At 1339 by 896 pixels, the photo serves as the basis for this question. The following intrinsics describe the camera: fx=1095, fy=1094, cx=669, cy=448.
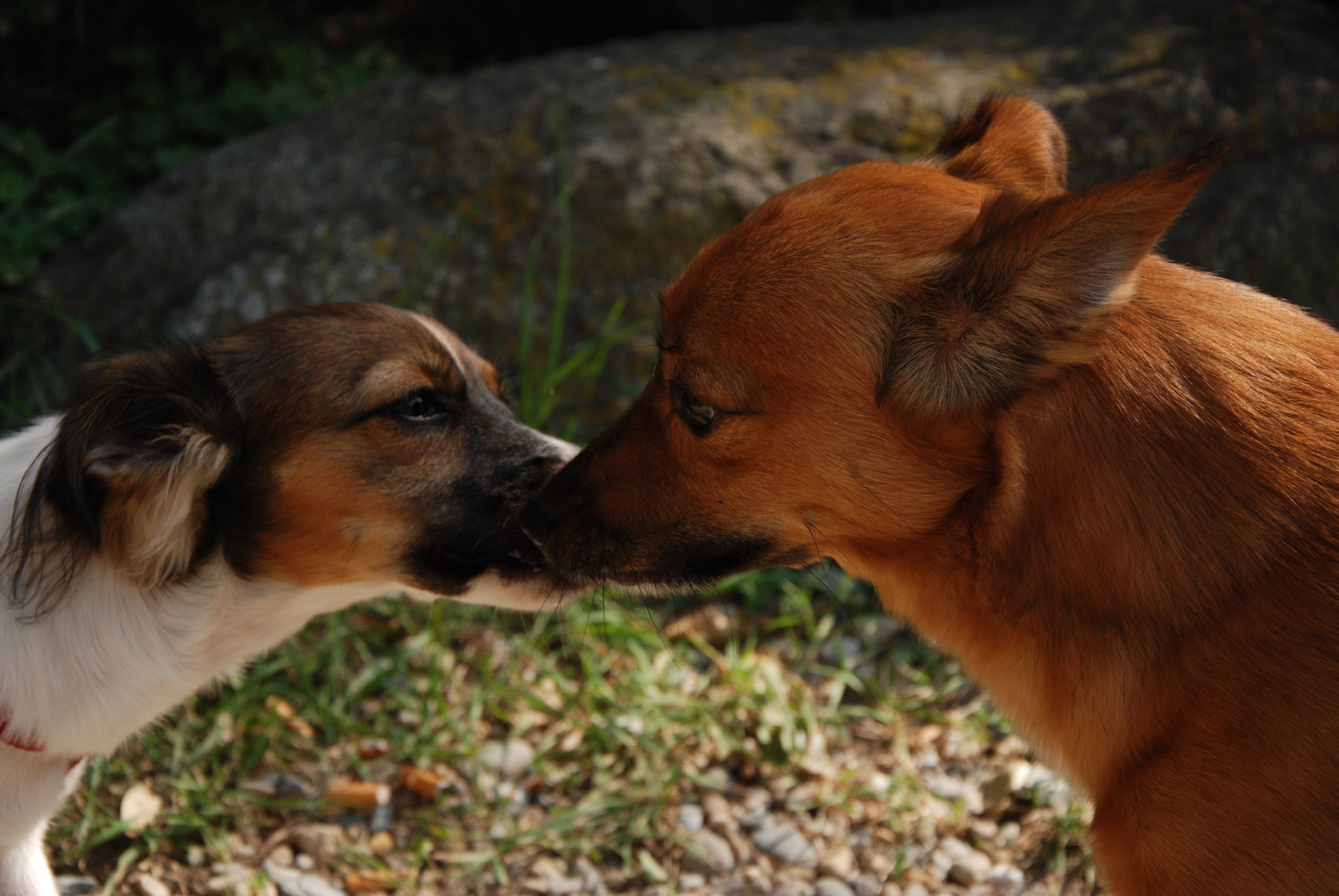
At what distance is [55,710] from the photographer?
7.88 feet

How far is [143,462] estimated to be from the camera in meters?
2.34

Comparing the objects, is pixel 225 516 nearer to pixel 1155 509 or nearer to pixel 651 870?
pixel 651 870

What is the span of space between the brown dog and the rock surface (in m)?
2.13

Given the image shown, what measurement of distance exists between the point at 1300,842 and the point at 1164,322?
877 mm

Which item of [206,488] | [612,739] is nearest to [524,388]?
[612,739]

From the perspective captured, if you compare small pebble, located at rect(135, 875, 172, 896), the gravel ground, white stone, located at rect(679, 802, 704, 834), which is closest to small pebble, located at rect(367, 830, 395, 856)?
the gravel ground

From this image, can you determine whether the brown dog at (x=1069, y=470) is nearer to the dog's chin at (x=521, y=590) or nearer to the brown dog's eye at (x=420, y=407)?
the dog's chin at (x=521, y=590)

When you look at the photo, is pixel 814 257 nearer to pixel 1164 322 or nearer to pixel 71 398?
pixel 1164 322

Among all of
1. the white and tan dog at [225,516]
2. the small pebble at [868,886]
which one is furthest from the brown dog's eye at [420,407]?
the small pebble at [868,886]

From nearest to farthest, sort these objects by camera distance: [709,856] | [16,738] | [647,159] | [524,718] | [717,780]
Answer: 1. [16,738]
2. [709,856]
3. [717,780]
4. [524,718]
5. [647,159]

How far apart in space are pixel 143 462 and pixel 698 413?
1199 mm

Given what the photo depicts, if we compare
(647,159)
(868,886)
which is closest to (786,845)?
(868,886)

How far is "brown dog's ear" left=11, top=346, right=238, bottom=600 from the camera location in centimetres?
230

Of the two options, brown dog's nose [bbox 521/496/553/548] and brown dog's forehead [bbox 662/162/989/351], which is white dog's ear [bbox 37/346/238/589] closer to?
brown dog's nose [bbox 521/496/553/548]
